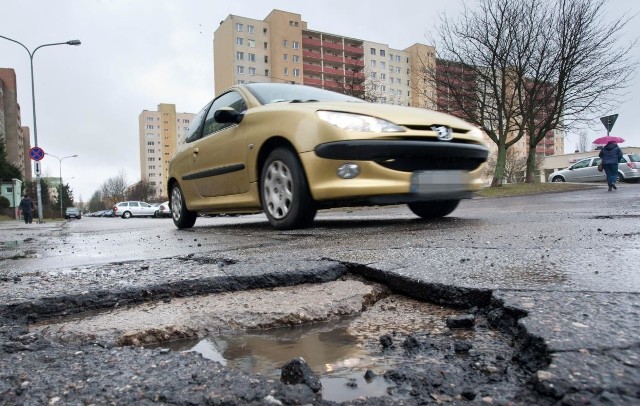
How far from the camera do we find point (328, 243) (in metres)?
3.32

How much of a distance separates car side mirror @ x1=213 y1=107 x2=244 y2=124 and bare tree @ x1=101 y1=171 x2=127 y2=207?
293 feet

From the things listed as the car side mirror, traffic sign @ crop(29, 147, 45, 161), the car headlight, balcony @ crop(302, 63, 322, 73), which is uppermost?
balcony @ crop(302, 63, 322, 73)

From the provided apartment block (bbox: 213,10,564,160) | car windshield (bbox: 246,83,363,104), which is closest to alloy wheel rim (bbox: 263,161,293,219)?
car windshield (bbox: 246,83,363,104)

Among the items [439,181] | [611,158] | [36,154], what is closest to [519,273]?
[439,181]

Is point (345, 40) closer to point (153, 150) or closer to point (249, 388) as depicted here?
point (153, 150)

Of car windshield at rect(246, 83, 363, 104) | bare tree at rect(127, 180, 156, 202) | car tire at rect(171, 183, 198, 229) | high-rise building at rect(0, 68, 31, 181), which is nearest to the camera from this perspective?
car windshield at rect(246, 83, 363, 104)

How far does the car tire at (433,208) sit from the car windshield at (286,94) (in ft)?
4.65

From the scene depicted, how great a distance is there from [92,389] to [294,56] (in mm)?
75581

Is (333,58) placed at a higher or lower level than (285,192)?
higher

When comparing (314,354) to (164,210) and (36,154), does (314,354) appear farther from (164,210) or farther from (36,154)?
(164,210)

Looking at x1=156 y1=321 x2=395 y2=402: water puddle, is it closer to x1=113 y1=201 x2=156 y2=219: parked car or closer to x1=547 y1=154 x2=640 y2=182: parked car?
x1=547 y1=154 x2=640 y2=182: parked car

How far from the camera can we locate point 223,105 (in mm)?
5531

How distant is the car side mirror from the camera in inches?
184

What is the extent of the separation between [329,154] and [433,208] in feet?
6.45
